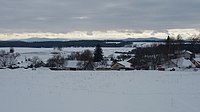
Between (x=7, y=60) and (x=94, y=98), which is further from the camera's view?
(x=7, y=60)

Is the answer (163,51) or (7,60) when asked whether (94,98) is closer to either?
(163,51)

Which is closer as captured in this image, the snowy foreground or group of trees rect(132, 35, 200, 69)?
the snowy foreground

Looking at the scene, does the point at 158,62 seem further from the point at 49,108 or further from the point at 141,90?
the point at 49,108

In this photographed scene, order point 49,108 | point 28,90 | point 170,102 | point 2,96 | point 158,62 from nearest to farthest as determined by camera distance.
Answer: point 49,108, point 170,102, point 2,96, point 28,90, point 158,62

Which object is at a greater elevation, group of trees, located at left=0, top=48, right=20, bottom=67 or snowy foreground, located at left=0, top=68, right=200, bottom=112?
snowy foreground, located at left=0, top=68, right=200, bottom=112

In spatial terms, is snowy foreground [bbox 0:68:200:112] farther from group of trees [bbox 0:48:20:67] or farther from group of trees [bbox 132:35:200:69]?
group of trees [bbox 0:48:20:67]

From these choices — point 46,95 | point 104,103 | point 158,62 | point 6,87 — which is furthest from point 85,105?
point 158,62

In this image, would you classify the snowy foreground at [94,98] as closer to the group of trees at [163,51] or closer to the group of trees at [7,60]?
the group of trees at [163,51]

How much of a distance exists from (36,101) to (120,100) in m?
3.53

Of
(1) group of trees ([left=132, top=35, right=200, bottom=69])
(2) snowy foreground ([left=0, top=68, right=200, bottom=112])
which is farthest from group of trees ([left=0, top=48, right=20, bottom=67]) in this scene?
(2) snowy foreground ([left=0, top=68, right=200, bottom=112])


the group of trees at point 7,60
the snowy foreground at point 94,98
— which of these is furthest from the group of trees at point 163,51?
the snowy foreground at point 94,98

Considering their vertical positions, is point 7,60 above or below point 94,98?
below

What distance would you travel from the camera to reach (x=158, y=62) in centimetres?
6019

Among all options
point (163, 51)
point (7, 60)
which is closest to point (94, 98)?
point (163, 51)
